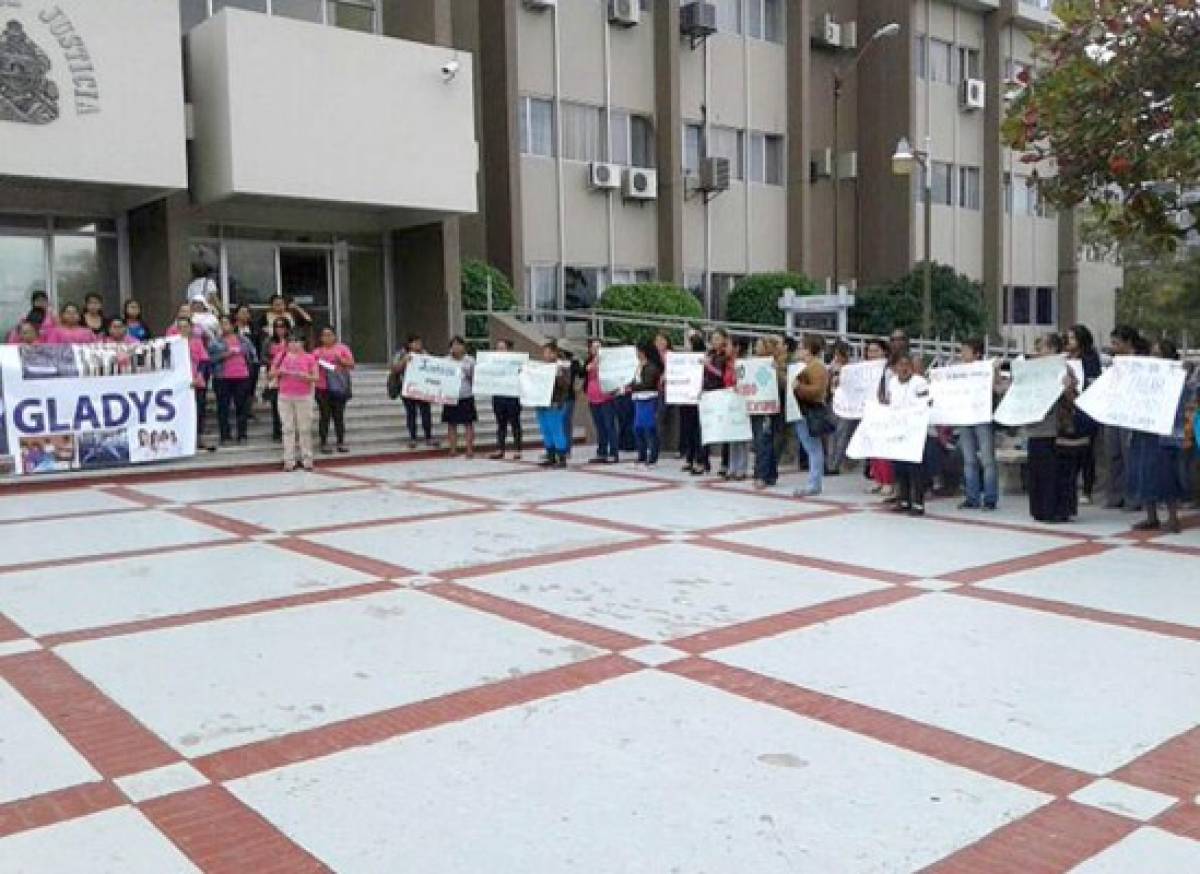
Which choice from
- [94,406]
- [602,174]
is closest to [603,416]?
[94,406]

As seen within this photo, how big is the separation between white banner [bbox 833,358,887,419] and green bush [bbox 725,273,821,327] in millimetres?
14917

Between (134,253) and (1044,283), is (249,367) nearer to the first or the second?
(134,253)

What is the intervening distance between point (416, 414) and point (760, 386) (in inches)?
245

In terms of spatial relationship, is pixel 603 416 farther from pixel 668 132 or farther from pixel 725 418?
pixel 668 132

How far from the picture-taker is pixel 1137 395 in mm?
9812

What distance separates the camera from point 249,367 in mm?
15141

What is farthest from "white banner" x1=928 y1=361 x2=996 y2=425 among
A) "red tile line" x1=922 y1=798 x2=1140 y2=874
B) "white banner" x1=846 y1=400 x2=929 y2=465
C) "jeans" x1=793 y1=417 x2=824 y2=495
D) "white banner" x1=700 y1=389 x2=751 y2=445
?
"red tile line" x1=922 y1=798 x2=1140 y2=874

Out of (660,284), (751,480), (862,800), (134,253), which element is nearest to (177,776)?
(862,800)

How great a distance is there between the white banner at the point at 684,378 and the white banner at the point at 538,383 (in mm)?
1533

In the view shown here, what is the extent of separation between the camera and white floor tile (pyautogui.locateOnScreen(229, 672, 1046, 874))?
143 inches

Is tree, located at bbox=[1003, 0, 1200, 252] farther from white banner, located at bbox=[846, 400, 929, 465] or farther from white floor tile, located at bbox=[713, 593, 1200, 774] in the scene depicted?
white floor tile, located at bbox=[713, 593, 1200, 774]

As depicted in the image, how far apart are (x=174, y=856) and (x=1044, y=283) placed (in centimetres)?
4090

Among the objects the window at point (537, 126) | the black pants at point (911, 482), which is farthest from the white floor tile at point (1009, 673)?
the window at point (537, 126)

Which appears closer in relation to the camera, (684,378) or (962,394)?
(962,394)
